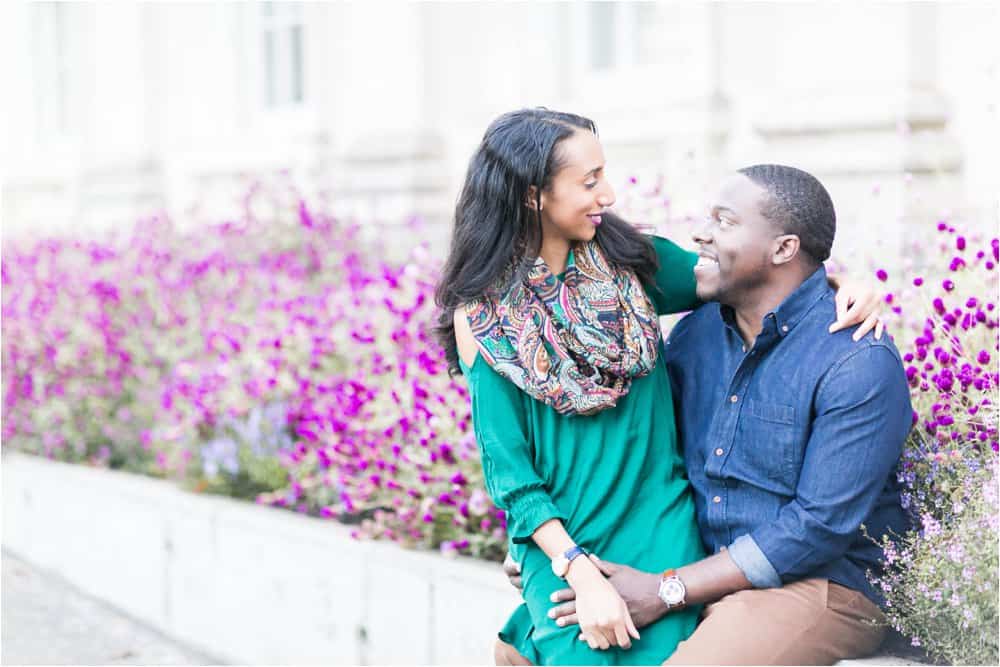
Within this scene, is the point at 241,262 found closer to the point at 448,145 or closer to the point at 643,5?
the point at 448,145

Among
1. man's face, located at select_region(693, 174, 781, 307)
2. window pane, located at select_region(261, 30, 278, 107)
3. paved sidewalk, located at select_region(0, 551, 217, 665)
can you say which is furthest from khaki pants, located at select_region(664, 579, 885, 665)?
window pane, located at select_region(261, 30, 278, 107)

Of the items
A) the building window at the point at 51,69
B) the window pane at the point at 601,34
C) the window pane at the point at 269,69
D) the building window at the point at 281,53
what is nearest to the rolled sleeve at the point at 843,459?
the window pane at the point at 601,34

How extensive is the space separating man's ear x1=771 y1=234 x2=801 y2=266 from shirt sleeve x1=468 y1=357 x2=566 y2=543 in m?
0.67

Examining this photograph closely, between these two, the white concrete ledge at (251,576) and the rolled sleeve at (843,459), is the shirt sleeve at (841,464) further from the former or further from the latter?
the white concrete ledge at (251,576)

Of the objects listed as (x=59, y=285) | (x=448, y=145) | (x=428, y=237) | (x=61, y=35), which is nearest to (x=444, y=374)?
(x=59, y=285)

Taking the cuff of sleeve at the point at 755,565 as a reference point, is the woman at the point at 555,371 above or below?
above

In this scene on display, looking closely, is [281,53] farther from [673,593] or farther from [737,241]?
[673,593]

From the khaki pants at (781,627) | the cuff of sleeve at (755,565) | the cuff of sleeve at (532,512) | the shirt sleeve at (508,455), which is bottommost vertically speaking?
the khaki pants at (781,627)

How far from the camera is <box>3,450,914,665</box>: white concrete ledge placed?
12.5 ft

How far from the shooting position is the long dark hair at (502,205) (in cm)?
268

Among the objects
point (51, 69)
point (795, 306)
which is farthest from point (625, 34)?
point (51, 69)

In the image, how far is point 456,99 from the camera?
8633 millimetres

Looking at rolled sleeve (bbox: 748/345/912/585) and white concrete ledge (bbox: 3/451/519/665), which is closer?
rolled sleeve (bbox: 748/345/912/585)

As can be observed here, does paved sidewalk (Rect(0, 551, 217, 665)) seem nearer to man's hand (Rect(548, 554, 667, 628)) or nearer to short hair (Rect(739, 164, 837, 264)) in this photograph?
man's hand (Rect(548, 554, 667, 628))
